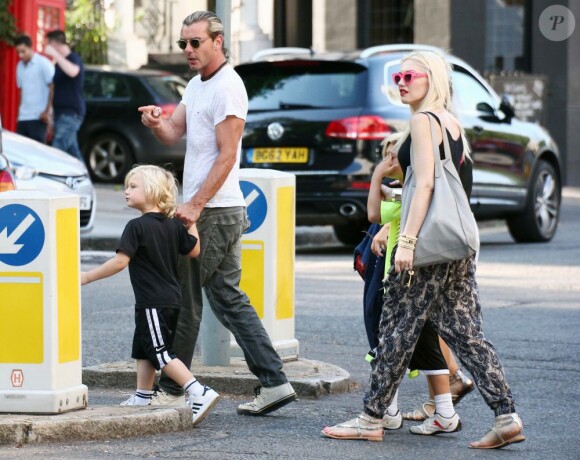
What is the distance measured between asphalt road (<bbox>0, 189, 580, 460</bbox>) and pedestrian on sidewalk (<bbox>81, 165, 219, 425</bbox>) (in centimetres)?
28

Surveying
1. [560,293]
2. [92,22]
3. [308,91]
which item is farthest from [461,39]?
[560,293]

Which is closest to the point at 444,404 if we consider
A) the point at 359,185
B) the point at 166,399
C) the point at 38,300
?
the point at 166,399

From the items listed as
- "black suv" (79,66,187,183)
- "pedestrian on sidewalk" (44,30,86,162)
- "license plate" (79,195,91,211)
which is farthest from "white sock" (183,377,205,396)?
"black suv" (79,66,187,183)

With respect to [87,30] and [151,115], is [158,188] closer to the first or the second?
[151,115]

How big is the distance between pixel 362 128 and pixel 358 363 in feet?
17.3

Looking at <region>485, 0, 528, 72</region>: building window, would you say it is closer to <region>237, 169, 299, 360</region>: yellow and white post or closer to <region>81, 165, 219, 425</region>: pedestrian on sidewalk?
<region>237, 169, 299, 360</region>: yellow and white post

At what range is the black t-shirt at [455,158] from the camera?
6.14 metres

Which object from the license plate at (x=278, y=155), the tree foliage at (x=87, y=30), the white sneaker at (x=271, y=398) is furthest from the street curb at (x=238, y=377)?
the tree foliage at (x=87, y=30)

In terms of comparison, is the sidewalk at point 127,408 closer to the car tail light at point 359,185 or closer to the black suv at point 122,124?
the car tail light at point 359,185

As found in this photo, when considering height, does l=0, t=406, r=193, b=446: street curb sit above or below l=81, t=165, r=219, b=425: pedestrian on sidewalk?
below

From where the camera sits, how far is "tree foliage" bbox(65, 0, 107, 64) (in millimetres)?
28016

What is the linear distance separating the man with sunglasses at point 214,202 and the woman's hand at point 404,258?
93cm

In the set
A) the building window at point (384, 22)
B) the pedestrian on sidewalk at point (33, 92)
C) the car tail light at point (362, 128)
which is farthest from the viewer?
the building window at point (384, 22)

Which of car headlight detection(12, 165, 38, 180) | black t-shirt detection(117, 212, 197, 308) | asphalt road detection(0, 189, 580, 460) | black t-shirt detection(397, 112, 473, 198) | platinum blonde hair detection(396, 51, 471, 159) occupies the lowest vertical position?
asphalt road detection(0, 189, 580, 460)
